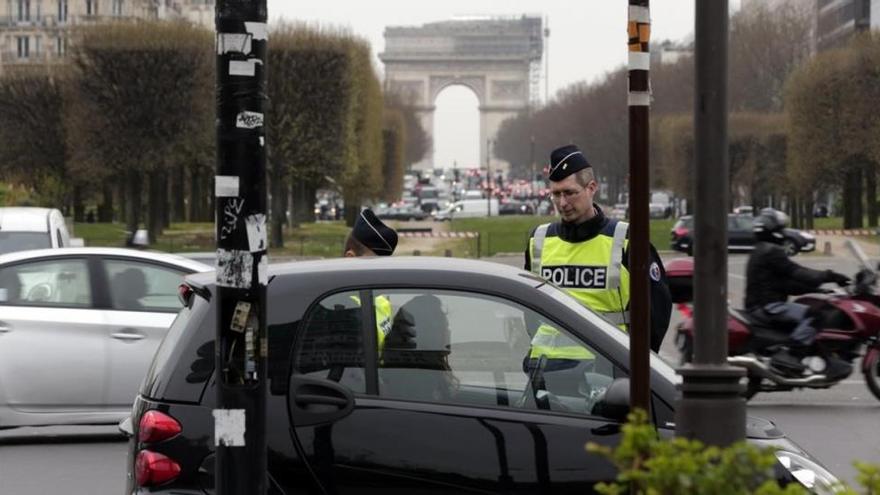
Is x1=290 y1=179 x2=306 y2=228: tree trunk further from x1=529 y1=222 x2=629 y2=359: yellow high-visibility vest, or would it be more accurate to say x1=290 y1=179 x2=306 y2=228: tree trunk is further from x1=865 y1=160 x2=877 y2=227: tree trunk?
x1=529 y1=222 x2=629 y2=359: yellow high-visibility vest

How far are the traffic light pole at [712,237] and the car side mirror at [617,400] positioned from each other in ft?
0.80

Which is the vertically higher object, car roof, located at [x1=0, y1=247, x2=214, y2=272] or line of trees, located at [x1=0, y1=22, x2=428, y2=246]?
line of trees, located at [x1=0, y1=22, x2=428, y2=246]

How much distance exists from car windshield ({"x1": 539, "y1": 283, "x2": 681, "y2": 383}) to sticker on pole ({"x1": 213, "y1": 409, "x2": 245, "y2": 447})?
4.27 feet

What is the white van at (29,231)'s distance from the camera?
20.1m

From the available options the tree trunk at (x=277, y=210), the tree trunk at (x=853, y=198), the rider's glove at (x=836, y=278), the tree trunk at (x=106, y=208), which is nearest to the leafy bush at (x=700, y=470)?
the rider's glove at (x=836, y=278)

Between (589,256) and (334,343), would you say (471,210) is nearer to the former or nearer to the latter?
(589,256)

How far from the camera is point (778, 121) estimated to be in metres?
82.3

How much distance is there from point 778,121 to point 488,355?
7738 centimetres

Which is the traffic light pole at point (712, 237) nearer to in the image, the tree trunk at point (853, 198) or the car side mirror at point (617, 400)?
the car side mirror at point (617, 400)

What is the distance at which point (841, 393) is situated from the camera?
17.1 metres

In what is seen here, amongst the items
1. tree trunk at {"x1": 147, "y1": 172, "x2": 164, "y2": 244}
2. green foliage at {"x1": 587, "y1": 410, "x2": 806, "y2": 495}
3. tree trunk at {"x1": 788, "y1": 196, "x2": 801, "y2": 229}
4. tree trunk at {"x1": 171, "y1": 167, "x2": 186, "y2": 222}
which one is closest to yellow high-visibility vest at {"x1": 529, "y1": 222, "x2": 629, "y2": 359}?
green foliage at {"x1": 587, "y1": 410, "x2": 806, "y2": 495}

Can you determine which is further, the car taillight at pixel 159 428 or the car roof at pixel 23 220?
the car roof at pixel 23 220

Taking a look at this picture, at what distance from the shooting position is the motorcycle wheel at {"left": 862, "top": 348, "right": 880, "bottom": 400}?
1543 cm

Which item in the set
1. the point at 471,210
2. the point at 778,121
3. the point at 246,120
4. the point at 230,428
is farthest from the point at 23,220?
the point at 471,210
